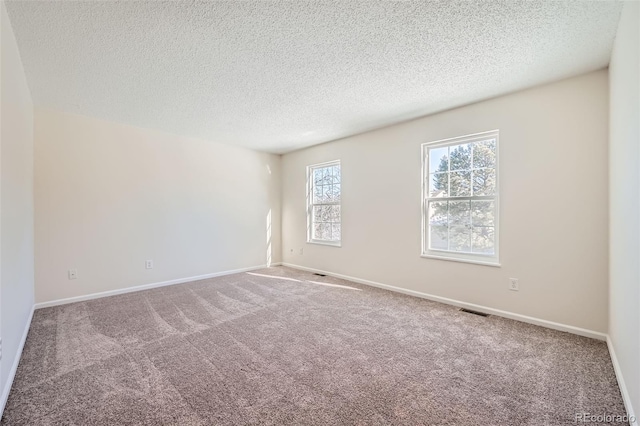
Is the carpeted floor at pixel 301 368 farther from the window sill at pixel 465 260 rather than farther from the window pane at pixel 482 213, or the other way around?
the window pane at pixel 482 213

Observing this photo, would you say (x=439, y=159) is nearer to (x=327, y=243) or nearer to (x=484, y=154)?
(x=484, y=154)

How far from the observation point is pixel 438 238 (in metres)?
3.58

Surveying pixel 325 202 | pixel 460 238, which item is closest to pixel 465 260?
pixel 460 238

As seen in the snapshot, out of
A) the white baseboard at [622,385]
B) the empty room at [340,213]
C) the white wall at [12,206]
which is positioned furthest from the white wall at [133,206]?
the white baseboard at [622,385]

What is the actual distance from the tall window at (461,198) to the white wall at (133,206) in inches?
128

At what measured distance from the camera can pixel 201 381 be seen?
1844mm

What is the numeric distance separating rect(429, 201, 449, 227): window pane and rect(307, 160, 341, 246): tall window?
5.47 feet

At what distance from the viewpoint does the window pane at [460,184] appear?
10.9 ft

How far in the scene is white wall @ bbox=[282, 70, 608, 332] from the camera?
248 centimetres

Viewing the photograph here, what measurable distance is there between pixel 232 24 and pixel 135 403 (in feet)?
8.07

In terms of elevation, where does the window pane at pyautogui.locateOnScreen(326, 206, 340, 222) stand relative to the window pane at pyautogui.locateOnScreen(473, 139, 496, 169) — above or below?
below

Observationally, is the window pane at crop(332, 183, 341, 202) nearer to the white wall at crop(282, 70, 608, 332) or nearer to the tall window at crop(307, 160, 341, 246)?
the tall window at crop(307, 160, 341, 246)

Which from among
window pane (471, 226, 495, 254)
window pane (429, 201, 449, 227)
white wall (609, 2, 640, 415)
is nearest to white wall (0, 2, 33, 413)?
white wall (609, 2, 640, 415)

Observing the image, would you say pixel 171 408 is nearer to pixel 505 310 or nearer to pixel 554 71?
pixel 505 310
